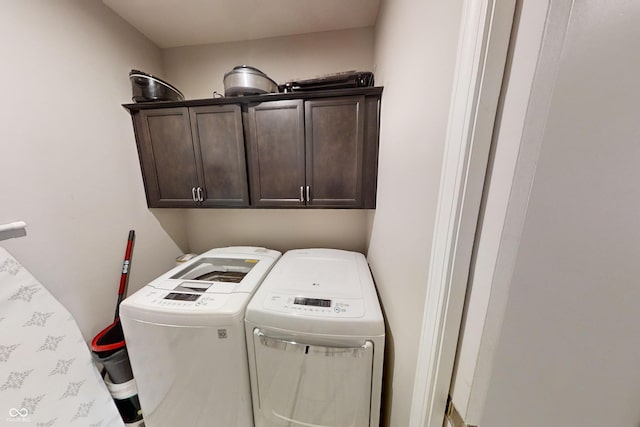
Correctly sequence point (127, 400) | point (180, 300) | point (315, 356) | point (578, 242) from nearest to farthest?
point (578, 242) → point (315, 356) → point (180, 300) → point (127, 400)

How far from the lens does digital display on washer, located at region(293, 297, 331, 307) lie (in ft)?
3.18

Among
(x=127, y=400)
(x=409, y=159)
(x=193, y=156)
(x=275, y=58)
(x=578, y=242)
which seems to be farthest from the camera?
(x=275, y=58)

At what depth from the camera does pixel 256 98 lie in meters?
1.29

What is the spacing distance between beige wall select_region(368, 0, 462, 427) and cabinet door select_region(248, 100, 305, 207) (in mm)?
552

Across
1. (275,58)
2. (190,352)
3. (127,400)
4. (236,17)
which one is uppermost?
(236,17)

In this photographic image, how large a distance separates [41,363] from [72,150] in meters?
1.06

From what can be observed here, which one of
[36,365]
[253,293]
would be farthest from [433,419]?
[36,365]

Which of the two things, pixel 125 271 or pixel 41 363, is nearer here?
pixel 41 363

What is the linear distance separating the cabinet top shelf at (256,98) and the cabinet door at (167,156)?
4 cm

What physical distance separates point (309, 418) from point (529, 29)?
1.51 m

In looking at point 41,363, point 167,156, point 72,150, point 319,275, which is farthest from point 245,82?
point 41,363

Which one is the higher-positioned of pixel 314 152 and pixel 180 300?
pixel 314 152

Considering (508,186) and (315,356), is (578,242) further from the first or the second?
(315,356)

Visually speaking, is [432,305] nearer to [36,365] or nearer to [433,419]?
[433,419]
